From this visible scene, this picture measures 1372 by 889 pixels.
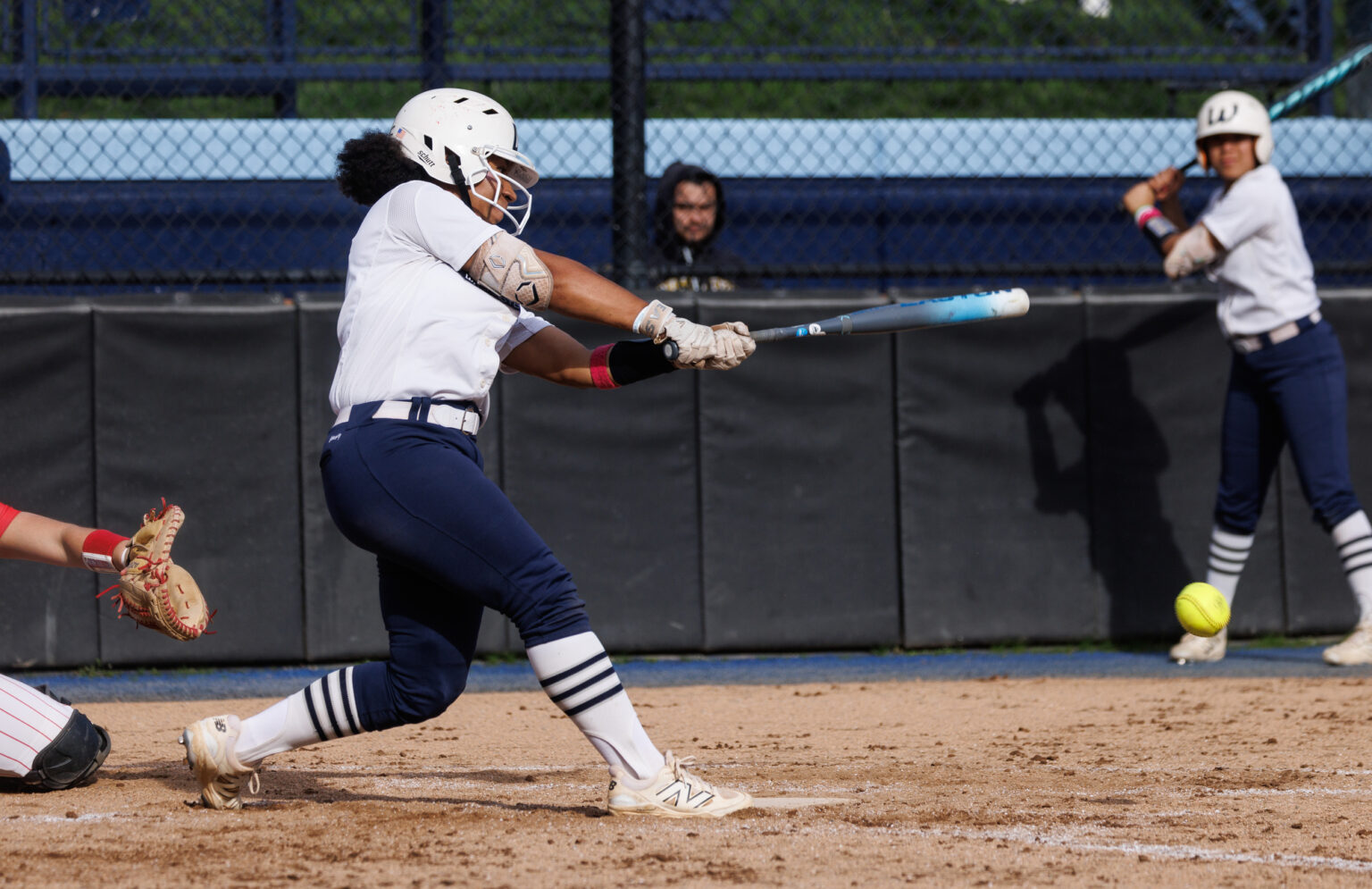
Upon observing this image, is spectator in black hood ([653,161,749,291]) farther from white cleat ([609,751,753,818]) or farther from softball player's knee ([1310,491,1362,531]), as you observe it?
white cleat ([609,751,753,818])

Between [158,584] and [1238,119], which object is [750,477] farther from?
[158,584]

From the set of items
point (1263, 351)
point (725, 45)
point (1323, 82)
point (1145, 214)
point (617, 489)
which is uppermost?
point (725, 45)

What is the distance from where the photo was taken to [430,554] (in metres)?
3.04

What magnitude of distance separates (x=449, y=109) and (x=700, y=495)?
2.99 metres

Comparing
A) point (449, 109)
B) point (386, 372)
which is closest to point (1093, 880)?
point (386, 372)

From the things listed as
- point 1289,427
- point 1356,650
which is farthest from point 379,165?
point 1356,650

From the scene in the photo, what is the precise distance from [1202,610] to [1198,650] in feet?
1.49

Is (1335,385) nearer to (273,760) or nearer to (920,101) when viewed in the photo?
(273,760)

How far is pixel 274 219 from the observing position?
6.92 metres

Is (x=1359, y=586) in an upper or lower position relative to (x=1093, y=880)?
upper

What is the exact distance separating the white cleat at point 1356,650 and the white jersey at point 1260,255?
1236mm

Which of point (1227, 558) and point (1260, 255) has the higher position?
point (1260, 255)

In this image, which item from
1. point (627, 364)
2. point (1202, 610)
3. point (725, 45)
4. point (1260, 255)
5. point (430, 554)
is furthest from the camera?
point (725, 45)

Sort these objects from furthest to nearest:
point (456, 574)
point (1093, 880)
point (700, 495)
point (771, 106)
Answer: point (771, 106) < point (700, 495) < point (456, 574) < point (1093, 880)
